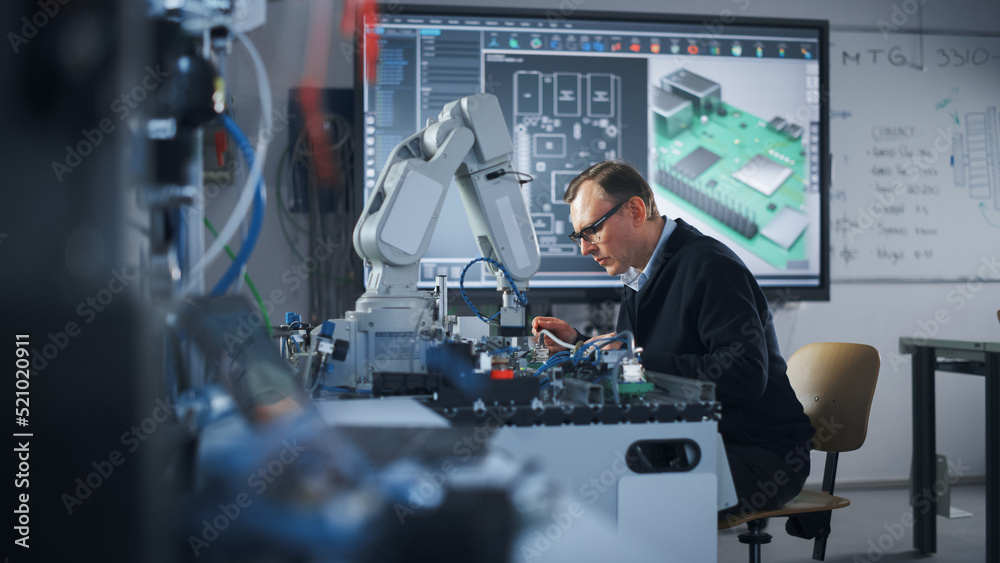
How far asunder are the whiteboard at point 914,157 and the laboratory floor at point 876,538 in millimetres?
993

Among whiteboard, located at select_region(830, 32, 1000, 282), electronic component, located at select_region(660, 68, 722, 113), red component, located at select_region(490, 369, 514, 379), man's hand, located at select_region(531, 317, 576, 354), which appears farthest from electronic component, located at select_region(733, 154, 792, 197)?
red component, located at select_region(490, 369, 514, 379)

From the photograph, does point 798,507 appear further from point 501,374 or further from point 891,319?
point 891,319

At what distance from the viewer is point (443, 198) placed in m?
1.39

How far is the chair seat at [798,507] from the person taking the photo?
57.6 inches

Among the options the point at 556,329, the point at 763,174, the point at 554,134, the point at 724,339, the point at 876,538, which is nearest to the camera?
the point at 724,339

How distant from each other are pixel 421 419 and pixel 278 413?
0.21 m

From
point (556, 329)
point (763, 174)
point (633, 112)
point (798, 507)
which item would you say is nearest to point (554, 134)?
point (633, 112)

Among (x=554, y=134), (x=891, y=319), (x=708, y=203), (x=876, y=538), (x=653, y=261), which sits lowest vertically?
(x=876, y=538)

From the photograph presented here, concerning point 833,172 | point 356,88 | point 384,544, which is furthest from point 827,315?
point 384,544

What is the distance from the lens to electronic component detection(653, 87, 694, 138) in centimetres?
288

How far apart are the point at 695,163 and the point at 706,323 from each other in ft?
4.97

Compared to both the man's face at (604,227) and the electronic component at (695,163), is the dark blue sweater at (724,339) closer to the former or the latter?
the man's face at (604,227)

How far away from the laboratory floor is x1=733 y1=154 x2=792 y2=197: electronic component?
1.33 m

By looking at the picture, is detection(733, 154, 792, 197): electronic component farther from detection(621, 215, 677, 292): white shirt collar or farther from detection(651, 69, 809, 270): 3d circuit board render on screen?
detection(621, 215, 677, 292): white shirt collar
